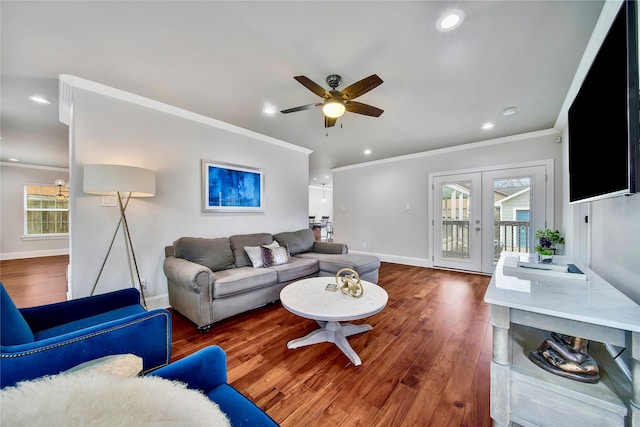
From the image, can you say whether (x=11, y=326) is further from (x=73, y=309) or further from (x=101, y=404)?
(x=101, y=404)

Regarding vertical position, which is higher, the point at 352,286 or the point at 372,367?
the point at 352,286

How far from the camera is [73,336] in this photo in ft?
3.33

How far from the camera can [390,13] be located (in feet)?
5.05

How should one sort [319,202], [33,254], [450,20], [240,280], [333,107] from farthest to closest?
[319,202] → [33,254] → [240,280] → [333,107] → [450,20]

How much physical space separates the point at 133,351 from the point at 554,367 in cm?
201

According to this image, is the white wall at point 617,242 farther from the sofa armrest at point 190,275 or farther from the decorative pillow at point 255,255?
the decorative pillow at point 255,255

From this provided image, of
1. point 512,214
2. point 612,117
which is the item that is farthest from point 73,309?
point 512,214

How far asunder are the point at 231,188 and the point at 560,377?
11.8 feet

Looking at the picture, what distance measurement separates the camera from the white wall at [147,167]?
2.34 meters

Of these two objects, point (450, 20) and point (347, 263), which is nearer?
point (450, 20)

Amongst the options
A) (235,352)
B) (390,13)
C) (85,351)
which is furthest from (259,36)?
(235,352)

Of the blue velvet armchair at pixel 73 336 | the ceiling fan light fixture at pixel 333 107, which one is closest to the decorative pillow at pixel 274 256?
the blue velvet armchair at pixel 73 336

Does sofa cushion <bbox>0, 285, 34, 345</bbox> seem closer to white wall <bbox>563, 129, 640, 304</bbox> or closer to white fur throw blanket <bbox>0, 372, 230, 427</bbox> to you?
white fur throw blanket <bbox>0, 372, 230, 427</bbox>

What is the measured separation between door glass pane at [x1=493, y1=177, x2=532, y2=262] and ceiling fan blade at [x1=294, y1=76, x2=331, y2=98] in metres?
3.64
